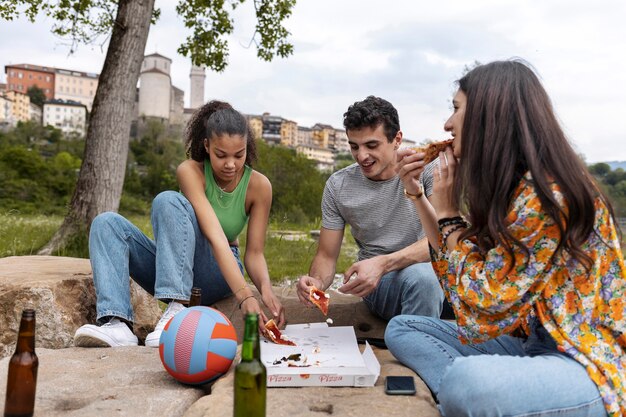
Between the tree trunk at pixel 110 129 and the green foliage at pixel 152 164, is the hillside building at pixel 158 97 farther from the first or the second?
the tree trunk at pixel 110 129

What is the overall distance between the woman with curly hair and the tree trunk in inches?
145

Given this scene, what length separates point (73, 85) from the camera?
126062 mm

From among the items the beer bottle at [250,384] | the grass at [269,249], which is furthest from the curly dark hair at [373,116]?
the grass at [269,249]

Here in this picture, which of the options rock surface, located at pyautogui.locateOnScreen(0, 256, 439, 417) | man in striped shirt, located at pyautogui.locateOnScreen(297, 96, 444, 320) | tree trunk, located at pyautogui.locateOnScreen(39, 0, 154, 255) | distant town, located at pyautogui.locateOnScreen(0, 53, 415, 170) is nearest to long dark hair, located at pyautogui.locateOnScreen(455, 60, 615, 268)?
rock surface, located at pyautogui.locateOnScreen(0, 256, 439, 417)

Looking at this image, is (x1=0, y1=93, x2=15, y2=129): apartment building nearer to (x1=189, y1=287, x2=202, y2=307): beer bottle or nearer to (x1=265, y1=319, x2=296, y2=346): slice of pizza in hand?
(x1=189, y1=287, x2=202, y2=307): beer bottle

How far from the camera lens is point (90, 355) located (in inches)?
129

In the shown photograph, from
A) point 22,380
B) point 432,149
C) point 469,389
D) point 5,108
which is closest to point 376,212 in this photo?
point 432,149

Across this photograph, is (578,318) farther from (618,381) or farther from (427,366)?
(427,366)

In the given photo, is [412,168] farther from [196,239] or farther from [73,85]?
[73,85]

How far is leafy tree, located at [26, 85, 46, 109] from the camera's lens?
4574 inches

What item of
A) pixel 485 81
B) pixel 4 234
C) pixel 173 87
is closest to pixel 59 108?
pixel 173 87

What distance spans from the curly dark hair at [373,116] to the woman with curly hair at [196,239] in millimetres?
656

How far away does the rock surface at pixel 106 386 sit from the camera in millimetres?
2578

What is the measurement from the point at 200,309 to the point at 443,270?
1106 mm
